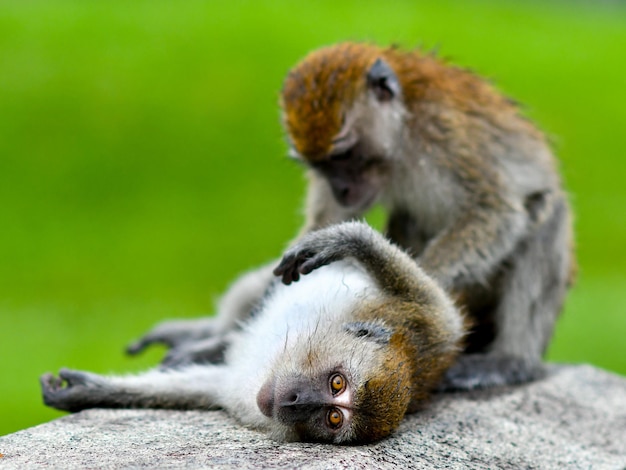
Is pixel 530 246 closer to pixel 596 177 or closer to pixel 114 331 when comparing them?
pixel 114 331

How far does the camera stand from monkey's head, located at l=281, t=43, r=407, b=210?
612 centimetres

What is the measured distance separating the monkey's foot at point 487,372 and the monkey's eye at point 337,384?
1.65 meters

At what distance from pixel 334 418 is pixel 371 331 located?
570 mm

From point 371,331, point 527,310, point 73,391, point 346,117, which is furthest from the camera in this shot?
point 527,310

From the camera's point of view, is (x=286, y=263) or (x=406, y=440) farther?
(x=286, y=263)

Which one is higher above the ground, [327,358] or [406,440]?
[327,358]

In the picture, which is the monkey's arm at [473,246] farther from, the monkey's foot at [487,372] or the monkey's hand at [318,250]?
the monkey's hand at [318,250]

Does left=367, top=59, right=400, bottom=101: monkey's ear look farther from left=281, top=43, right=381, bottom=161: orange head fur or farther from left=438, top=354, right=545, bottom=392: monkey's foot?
left=438, top=354, right=545, bottom=392: monkey's foot

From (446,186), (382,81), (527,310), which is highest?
(382,81)

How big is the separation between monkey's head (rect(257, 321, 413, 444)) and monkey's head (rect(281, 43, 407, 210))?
1.75 metres

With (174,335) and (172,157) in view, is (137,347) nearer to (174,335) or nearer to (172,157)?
(174,335)

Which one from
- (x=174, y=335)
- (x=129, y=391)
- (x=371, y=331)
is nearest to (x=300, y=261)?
(x=371, y=331)

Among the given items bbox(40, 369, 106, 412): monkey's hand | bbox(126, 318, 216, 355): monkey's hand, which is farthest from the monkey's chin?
bbox(126, 318, 216, 355): monkey's hand

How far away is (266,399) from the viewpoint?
464 cm
